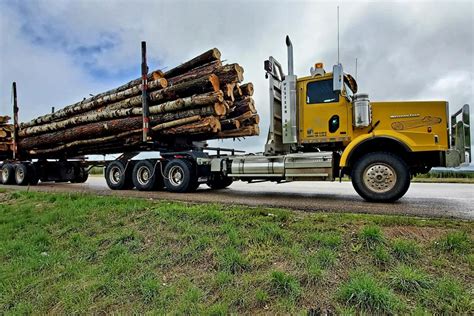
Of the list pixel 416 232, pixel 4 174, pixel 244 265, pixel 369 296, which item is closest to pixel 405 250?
pixel 416 232

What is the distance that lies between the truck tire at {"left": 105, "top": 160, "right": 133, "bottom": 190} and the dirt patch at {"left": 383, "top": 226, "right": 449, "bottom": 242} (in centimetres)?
882

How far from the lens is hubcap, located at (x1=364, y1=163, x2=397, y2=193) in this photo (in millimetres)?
6824

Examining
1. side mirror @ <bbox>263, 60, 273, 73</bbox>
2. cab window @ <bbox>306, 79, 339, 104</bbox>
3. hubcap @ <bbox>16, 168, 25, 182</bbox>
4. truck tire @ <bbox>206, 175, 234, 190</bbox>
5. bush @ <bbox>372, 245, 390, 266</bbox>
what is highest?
side mirror @ <bbox>263, 60, 273, 73</bbox>

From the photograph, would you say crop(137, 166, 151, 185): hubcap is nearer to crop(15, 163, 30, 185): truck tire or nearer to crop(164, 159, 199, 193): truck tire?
crop(164, 159, 199, 193): truck tire

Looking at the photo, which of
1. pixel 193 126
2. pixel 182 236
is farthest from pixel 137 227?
pixel 193 126

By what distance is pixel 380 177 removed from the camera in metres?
6.91

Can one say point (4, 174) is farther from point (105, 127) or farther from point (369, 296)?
point (369, 296)

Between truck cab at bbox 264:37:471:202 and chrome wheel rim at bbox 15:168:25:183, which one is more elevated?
truck cab at bbox 264:37:471:202

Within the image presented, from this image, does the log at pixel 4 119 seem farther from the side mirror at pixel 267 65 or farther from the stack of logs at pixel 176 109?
the side mirror at pixel 267 65

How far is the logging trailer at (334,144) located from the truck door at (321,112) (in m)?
0.02

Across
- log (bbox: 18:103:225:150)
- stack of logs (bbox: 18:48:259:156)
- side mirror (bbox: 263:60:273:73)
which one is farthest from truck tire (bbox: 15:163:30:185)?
side mirror (bbox: 263:60:273:73)

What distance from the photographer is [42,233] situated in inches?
228

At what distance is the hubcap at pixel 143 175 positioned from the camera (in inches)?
420

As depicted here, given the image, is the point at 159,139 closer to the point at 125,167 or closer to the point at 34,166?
the point at 125,167
